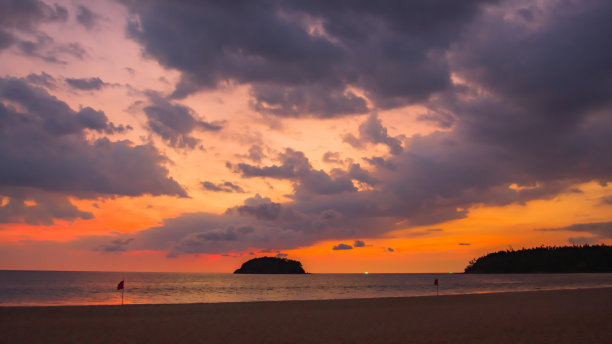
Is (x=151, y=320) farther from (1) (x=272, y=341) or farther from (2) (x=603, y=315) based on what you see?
(2) (x=603, y=315)

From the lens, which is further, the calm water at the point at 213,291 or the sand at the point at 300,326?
the calm water at the point at 213,291

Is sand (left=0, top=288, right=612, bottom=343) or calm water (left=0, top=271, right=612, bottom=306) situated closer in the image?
A: sand (left=0, top=288, right=612, bottom=343)

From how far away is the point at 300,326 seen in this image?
74.8 ft

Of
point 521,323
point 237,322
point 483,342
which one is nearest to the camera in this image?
point 483,342

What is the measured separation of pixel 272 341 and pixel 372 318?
10.1 m

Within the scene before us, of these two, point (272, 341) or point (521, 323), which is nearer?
point (272, 341)

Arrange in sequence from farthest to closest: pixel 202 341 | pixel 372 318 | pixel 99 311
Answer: pixel 99 311 < pixel 372 318 < pixel 202 341

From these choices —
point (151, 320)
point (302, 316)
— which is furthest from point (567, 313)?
point (151, 320)

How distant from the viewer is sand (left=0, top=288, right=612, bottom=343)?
18.6 meters

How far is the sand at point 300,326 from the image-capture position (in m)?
18.6

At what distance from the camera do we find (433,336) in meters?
19.0

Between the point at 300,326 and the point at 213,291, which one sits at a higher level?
the point at 300,326

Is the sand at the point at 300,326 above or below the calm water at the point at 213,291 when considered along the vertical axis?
above

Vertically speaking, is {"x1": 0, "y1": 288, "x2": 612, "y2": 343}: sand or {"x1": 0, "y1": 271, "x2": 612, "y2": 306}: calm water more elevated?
{"x1": 0, "y1": 288, "x2": 612, "y2": 343}: sand
